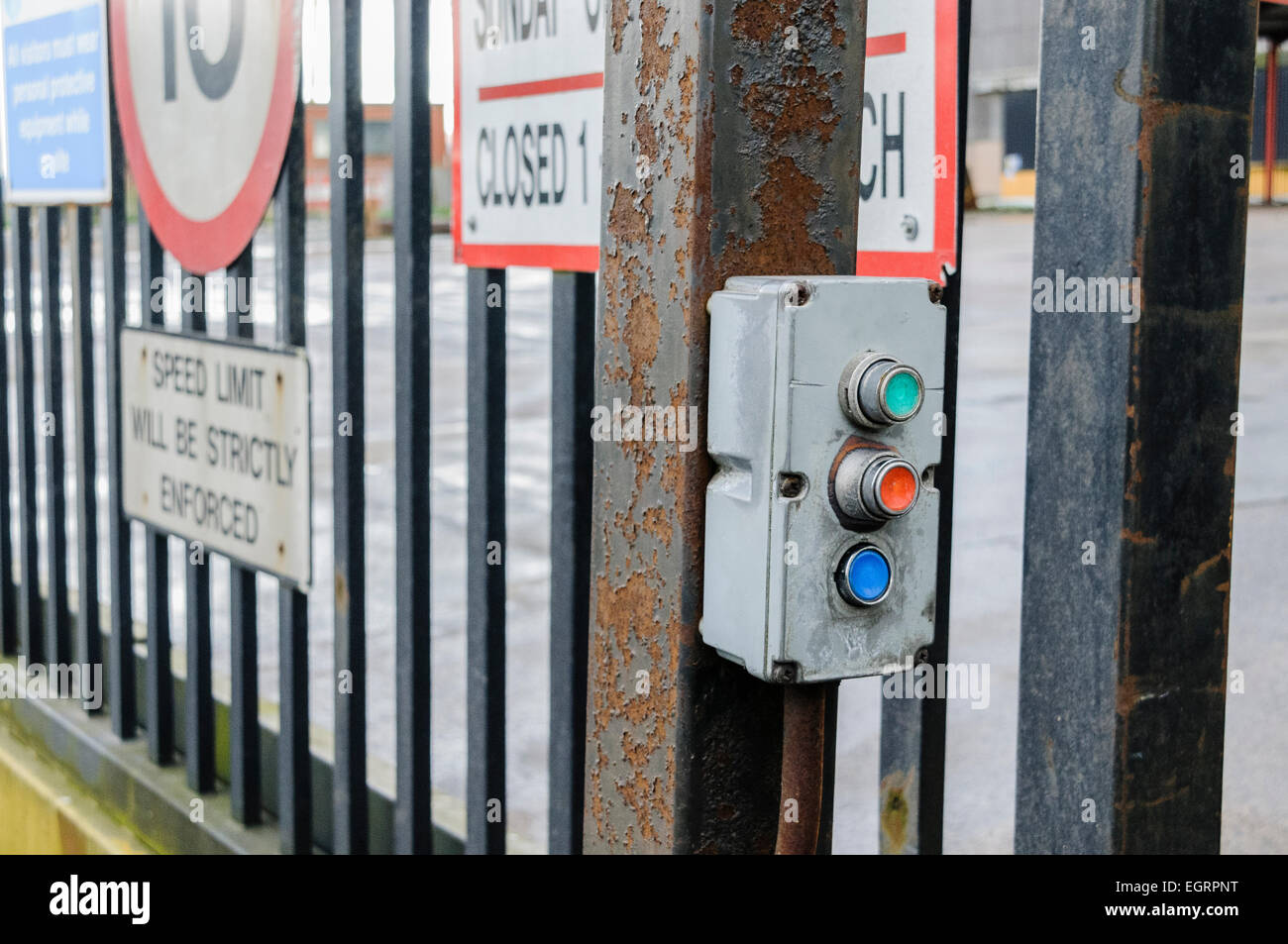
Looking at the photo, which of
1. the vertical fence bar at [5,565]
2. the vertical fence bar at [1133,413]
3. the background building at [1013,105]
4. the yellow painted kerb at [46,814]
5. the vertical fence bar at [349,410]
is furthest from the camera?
the background building at [1013,105]

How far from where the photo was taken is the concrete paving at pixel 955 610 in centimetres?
400

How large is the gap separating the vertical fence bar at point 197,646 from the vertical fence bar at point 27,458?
1.11 meters

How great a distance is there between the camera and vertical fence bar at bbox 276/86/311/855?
267cm

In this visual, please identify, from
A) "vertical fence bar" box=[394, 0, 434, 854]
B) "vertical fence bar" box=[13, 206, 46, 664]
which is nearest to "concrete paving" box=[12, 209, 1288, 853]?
"vertical fence bar" box=[394, 0, 434, 854]

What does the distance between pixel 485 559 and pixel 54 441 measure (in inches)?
84.0

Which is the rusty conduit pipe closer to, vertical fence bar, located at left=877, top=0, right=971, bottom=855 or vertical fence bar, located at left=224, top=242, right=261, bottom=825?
vertical fence bar, located at left=877, top=0, right=971, bottom=855

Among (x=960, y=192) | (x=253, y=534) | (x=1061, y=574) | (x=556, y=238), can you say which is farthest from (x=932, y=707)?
(x=253, y=534)

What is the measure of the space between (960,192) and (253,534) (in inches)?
63.9

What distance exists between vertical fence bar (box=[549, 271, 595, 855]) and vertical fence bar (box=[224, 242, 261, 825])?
2.92ft

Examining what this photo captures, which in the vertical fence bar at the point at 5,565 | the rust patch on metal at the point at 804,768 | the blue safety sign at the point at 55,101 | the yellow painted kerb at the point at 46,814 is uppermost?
the blue safety sign at the point at 55,101

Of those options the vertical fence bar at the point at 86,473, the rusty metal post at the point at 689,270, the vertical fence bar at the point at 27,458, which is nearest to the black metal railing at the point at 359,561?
the vertical fence bar at the point at 86,473

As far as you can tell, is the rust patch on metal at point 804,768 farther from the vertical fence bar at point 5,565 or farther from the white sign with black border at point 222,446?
the vertical fence bar at point 5,565

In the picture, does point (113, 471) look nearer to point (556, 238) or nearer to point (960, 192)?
point (556, 238)
